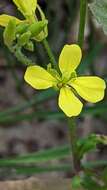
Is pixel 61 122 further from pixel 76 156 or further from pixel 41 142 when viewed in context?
pixel 76 156

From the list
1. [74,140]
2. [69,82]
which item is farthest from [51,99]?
[69,82]

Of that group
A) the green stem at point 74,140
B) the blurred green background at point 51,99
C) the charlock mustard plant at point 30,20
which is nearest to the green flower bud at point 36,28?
the charlock mustard plant at point 30,20

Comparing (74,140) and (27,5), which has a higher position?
(27,5)

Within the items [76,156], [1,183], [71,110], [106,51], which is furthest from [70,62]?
[106,51]

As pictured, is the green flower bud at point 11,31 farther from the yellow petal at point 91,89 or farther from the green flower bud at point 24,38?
the yellow petal at point 91,89

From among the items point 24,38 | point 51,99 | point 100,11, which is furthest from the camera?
point 51,99

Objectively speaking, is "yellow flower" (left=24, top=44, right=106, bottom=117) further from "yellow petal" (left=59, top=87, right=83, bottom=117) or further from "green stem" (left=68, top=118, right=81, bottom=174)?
"green stem" (left=68, top=118, right=81, bottom=174)

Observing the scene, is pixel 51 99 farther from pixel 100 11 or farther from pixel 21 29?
pixel 21 29
